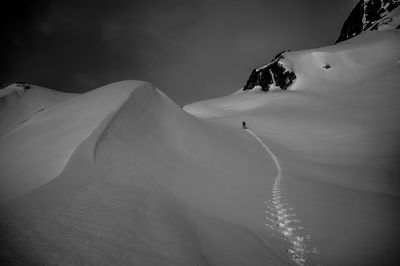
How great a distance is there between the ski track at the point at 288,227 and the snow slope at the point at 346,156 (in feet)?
0.50

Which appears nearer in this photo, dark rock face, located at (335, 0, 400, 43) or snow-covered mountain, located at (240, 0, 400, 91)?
snow-covered mountain, located at (240, 0, 400, 91)

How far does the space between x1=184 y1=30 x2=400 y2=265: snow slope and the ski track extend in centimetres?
15

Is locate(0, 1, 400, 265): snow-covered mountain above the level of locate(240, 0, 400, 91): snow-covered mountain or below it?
below

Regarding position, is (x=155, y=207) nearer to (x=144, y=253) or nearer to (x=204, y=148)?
(x=144, y=253)

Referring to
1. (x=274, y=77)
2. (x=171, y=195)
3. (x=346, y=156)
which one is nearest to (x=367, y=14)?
(x=274, y=77)

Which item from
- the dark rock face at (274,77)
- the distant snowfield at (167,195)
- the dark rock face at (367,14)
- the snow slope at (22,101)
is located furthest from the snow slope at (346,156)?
the dark rock face at (367,14)

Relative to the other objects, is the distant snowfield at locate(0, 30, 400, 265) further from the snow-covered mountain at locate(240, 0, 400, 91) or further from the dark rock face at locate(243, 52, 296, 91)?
the snow-covered mountain at locate(240, 0, 400, 91)

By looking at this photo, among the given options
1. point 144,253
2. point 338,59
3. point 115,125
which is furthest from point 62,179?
point 338,59

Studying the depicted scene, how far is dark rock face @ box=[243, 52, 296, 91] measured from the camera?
192ft

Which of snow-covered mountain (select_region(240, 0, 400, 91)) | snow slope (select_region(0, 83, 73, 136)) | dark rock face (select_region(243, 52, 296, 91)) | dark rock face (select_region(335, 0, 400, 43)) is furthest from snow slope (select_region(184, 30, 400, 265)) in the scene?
dark rock face (select_region(335, 0, 400, 43))

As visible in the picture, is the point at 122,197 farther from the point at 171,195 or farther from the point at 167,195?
the point at 171,195

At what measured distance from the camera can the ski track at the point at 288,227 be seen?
4.71 m

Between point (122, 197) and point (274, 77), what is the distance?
220 feet

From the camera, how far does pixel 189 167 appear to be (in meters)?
8.74
